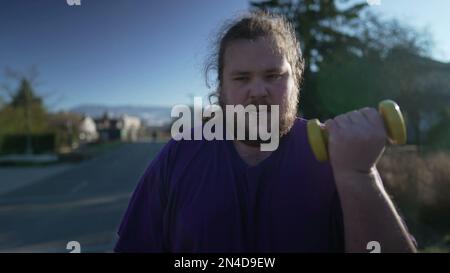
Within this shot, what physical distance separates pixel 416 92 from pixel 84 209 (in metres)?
6.93

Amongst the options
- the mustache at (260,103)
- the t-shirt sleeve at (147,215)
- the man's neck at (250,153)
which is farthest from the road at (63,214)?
the mustache at (260,103)

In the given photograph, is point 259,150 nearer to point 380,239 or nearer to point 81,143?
point 380,239

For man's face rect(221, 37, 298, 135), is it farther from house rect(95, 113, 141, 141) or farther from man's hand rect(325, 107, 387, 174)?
house rect(95, 113, 141, 141)

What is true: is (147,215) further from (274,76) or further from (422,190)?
(422,190)

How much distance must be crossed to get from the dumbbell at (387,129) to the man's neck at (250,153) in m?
0.25

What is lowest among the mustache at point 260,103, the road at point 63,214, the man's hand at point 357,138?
the road at point 63,214

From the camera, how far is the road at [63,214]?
4.77 meters

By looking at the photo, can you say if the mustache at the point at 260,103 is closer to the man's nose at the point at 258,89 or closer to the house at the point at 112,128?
the man's nose at the point at 258,89

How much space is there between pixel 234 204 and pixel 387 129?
40cm

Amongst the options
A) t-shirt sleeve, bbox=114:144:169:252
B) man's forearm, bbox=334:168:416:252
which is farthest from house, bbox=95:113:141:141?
man's forearm, bbox=334:168:416:252

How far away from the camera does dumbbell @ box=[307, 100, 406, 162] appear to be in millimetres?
734

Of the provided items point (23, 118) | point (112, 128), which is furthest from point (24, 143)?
point (112, 128)

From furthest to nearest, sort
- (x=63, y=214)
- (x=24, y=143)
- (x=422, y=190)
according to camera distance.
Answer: (x=24, y=143) < (x=63, y=214) < (x=422, y=190)

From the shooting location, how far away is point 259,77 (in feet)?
3.24
